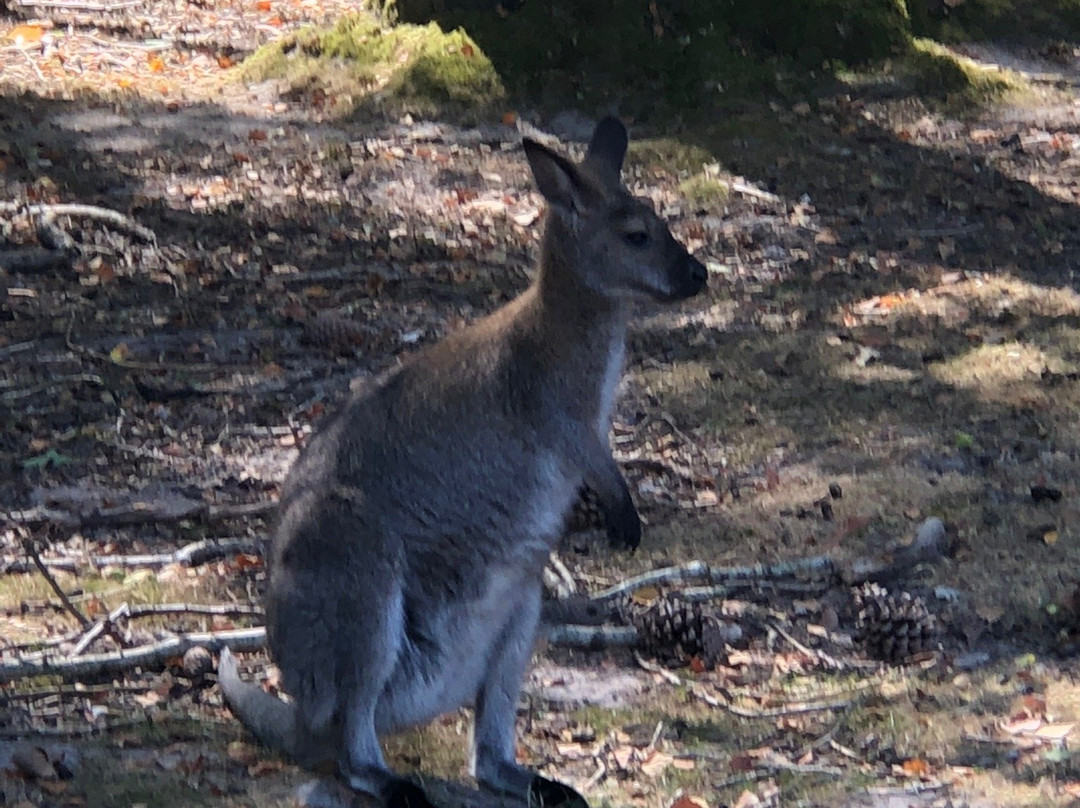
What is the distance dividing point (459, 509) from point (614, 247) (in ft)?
2.86

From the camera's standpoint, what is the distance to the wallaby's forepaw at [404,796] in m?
3.29

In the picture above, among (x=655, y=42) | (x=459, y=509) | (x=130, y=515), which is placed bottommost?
(x=130, y=515)

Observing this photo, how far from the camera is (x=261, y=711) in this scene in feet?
12.0

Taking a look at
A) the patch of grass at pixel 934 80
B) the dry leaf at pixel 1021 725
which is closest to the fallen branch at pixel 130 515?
the dry leaf at pixel 1021 725

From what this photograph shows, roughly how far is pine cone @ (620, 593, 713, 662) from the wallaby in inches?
15.5

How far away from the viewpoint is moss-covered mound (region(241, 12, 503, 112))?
30.2ft

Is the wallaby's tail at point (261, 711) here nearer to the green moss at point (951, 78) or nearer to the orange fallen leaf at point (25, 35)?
the green moss at point (951, 78)

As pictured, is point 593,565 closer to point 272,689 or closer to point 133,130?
point 272,689

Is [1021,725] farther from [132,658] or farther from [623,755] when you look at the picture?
[132,658]

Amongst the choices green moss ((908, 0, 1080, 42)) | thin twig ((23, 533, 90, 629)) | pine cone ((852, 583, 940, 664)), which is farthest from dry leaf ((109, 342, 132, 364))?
green moss ((908, 0, 1080, 42))

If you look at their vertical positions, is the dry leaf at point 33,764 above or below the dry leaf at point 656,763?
below

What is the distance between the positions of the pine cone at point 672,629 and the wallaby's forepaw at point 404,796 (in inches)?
42.4

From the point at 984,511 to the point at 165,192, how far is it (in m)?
4.73

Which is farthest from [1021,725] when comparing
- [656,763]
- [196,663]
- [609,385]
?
[196,663]
